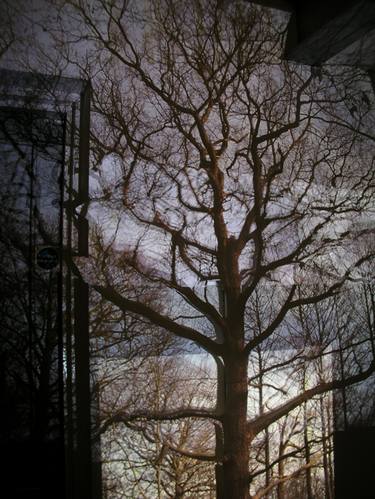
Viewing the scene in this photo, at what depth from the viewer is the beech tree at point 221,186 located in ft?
5.53

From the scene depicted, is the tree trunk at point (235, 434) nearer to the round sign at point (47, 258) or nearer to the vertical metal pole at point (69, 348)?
the vertical metal pole at point (69, 348)

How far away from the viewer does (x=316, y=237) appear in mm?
2031

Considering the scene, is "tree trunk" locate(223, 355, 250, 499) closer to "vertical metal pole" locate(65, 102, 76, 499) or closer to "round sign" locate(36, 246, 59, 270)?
"vertical metal pole" locate(65, 102, 76, 499)

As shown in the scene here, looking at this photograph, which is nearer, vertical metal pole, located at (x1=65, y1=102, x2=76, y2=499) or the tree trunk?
vertical metal pole, located at (x1=65, y1=102, x2=76, y2=499)

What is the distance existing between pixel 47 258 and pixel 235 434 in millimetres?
850

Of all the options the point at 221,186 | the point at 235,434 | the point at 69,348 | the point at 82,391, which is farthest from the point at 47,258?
the point at 235,434

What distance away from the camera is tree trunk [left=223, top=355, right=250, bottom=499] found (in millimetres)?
1727

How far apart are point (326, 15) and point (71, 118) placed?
3.65 feet

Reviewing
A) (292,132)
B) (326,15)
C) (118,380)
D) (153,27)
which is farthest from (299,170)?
(118,380)

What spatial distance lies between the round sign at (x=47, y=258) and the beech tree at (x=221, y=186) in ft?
0.30

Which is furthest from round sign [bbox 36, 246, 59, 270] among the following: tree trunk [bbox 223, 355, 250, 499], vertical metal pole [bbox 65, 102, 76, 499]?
tree trunk [bbox 223, 355, 250, 499]

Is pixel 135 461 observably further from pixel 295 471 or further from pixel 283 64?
pixel 283 64

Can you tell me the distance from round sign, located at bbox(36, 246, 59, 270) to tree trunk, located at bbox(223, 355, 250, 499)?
2.19ft

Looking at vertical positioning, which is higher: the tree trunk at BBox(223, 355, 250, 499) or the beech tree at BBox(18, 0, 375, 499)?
the beech tree at BBox(18, 0, 375, 499)
